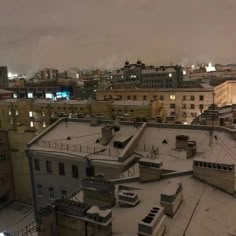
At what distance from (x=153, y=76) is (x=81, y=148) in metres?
87.2

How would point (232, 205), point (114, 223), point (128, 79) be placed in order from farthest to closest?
point (128, 79), point (232, 205), point (114, 223)

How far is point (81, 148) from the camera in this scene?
94.5ft

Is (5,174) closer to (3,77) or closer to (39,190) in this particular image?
(39,190)

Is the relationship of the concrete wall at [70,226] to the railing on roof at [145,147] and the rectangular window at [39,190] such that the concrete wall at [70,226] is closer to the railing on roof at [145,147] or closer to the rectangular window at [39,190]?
the railing on roof at [145,147]

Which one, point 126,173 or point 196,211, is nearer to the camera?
point 196,211

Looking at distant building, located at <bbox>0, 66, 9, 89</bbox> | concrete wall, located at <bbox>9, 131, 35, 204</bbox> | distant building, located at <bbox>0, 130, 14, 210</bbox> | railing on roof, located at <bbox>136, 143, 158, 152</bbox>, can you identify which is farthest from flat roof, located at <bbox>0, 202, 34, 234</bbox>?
distant building, located at <bbox>0, 66, 9, 89</bbox>

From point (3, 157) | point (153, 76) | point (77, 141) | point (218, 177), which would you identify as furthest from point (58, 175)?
point (153, 76)

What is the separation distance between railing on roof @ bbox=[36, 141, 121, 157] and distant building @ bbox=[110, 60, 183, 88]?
7992cm

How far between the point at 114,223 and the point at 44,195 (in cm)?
1724

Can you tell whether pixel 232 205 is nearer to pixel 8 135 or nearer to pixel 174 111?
pixel 8 135

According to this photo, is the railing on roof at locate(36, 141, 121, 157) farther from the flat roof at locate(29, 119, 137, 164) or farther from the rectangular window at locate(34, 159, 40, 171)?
the rectangular window at locate(34, 159, 40, 171)

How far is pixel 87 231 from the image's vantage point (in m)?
14.0

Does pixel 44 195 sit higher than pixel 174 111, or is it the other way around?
pixel 174 111

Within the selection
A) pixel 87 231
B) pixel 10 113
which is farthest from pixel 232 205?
pixel 10 113
